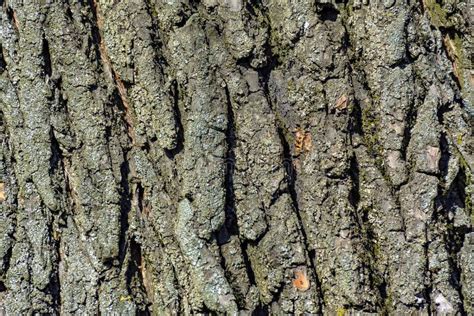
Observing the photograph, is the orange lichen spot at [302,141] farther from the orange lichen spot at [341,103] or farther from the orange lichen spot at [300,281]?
the orange lichen spot at [300,281]

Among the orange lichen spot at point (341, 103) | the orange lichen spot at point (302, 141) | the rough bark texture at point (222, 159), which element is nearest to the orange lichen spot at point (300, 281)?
the rough bark texture at point (222, 159)

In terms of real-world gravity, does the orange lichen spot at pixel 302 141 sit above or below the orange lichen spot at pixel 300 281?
above

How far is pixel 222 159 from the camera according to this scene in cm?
199

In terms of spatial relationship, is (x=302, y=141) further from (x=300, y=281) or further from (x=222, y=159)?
(x=300, y=281)

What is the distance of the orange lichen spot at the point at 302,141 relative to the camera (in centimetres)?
203

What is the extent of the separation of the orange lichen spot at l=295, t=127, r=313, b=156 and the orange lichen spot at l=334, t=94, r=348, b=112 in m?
0.12

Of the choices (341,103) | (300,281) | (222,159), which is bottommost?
(300,281)

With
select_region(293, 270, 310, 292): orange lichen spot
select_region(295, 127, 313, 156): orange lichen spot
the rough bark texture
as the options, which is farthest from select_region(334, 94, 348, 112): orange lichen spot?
select_region(293, 270, 310, 292): orange lichen spot

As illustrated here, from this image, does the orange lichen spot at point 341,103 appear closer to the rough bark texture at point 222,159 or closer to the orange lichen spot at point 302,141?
the rough bark texture at point 222,159

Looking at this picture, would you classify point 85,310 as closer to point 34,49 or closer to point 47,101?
point 47,101

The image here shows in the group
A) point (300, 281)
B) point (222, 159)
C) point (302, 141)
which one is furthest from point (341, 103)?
point (300, 281)

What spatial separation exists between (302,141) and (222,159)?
0.85 feet

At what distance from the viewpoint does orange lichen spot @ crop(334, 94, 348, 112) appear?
6.58 feet

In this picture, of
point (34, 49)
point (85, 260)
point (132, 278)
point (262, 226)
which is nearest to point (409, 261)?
point (262, 226)
